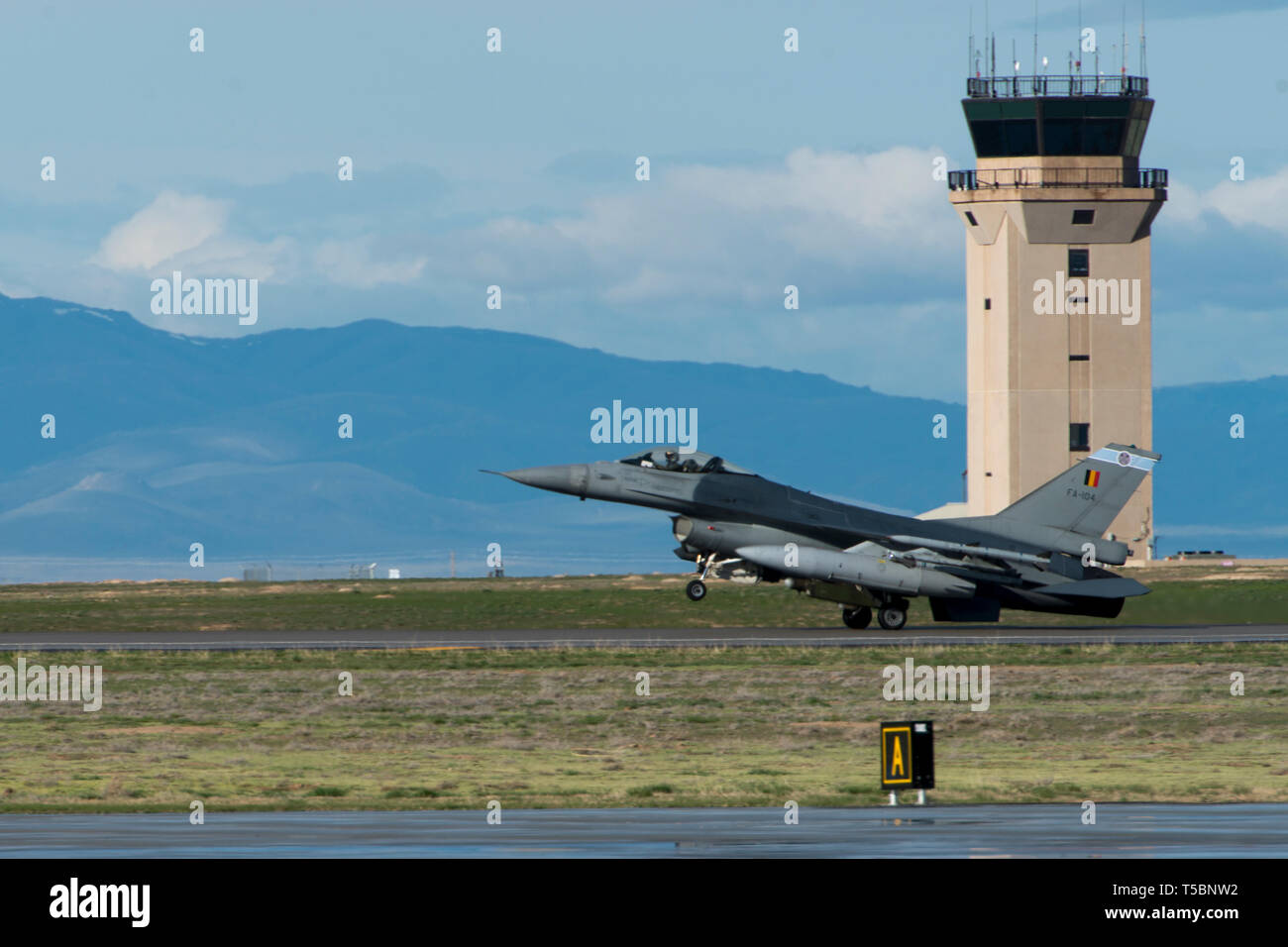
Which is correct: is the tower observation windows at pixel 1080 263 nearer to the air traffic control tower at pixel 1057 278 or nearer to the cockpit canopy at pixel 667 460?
the air traffic control tower at pixel 1057 278

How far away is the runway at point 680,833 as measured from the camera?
19.2 metres

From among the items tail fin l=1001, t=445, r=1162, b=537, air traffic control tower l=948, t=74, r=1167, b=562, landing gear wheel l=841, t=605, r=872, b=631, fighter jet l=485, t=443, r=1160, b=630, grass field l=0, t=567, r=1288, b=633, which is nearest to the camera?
fighter jet l=485, t=443, r=1160, b=630

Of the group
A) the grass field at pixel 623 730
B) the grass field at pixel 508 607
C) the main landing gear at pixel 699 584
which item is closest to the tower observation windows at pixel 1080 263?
the grass field at pixel 508 607

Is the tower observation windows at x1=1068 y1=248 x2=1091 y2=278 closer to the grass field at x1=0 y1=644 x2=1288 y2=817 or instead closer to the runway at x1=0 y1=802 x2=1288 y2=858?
the grass field at x1=0 y1=644 x2=1288 y2=817

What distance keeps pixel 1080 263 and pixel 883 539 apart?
219 ft

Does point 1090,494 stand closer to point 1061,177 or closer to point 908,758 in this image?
point 908,758

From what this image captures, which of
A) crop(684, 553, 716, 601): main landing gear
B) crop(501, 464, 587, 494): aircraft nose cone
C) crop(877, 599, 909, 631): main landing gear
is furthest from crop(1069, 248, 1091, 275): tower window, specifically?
crop(501, 464, 587, 494): aircraft nose cone

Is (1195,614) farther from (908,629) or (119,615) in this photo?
(119,615)

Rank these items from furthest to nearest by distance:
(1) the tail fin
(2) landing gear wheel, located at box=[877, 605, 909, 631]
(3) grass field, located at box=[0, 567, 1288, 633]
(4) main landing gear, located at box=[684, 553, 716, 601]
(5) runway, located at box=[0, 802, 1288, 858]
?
(3) grass field, located at box=[0, 567, 1288, 633] < (1) the tail fin < (2) landing gear wheel, located at box=[877, 605, 909, 631] < (4) main landing gear, located at box=[684, 553, 716, 601] < (5) runway, located at box=[0, 802, 1288, 858]

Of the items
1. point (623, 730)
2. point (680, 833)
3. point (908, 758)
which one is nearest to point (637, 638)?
point (623, 730)

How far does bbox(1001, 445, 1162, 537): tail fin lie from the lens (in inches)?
2381

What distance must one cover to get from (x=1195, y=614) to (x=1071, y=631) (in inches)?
440

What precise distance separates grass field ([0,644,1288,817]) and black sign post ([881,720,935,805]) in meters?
0.64

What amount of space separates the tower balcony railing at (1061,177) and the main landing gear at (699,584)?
6610 centimetres
